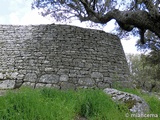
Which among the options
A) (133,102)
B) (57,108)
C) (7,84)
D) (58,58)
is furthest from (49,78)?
(57,108)

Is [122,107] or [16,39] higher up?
[16,39]

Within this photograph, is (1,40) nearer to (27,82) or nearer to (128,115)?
(27,82)

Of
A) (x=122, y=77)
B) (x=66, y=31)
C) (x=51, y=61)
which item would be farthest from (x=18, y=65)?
(x=122, y=77)

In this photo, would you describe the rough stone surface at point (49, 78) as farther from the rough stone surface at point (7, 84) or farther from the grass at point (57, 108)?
the grass at point (57, 108)

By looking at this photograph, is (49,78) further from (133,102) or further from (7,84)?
(133,102)

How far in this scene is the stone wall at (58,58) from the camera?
8562mm

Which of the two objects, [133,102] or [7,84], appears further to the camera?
[7,84]

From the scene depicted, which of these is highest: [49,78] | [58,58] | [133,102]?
[58,58]

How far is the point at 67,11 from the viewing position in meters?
12.8

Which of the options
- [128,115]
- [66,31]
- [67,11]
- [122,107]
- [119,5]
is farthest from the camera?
[67,11]

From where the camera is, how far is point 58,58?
8945 mm

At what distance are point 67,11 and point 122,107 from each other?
9256 mm

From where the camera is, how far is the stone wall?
28.1ft

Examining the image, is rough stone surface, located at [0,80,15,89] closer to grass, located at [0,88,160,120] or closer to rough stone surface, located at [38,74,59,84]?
rough stone surface, located at [38,74,59,84]
